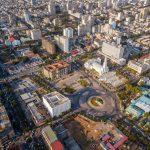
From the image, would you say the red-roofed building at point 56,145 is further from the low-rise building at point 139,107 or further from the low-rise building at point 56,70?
the low-rise building at point 56,70

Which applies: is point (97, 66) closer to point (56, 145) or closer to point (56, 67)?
point (56, 67)

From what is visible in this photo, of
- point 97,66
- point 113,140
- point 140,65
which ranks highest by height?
point 140,65

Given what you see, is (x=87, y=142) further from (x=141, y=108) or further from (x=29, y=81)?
(x=29, y=81)

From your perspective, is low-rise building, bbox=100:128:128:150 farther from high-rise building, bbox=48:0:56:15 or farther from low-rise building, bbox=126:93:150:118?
high-rise building, bbox=48:0:56:15

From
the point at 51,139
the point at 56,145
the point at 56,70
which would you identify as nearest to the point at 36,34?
the point at 56,70

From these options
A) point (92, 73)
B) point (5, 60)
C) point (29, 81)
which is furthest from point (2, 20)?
point (92, 73)

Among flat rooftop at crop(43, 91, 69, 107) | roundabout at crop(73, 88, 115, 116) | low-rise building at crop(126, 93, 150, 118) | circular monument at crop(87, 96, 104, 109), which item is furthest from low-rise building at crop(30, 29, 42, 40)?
low-rise building at crop(126, 93, 150, 118)
